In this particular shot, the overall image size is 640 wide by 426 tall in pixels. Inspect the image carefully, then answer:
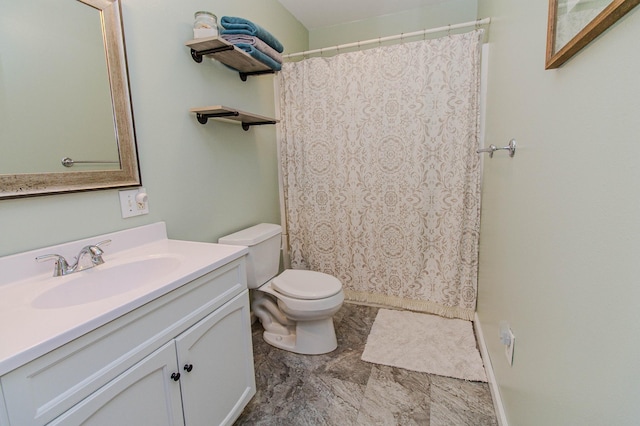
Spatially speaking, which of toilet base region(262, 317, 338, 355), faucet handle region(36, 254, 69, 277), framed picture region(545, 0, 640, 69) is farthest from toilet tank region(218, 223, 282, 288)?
framed picture region(545, 0, 640, 69)

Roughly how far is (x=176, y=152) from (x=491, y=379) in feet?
6.38

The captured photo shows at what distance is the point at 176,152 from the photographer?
1.49 meters

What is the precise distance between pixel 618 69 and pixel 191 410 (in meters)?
1.44

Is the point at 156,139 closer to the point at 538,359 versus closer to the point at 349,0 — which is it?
the point at 538,359

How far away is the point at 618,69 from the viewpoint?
549 millimetres

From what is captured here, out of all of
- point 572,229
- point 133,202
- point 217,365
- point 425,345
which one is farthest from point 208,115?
point 425,345

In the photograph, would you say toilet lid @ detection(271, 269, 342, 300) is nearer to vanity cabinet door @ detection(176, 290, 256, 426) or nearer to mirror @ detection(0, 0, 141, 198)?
vanity cabinet door @ detection(176, 290, 256, 426)

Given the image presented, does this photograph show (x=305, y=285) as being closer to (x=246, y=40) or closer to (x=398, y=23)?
(x=246, y=40)

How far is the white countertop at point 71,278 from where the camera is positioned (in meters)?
0.64

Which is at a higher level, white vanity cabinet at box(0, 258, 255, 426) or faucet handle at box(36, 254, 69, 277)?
faucet handle at box(36, 254, 69, 277)

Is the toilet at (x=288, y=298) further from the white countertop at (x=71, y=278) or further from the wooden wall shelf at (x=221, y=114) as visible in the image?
the wooden wall shelf at (x=221, y=114)

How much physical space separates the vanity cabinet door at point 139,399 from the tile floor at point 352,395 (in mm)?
571

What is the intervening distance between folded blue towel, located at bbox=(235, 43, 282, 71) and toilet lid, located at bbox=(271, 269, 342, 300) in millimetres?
1296

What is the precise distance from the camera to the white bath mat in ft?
5.54
